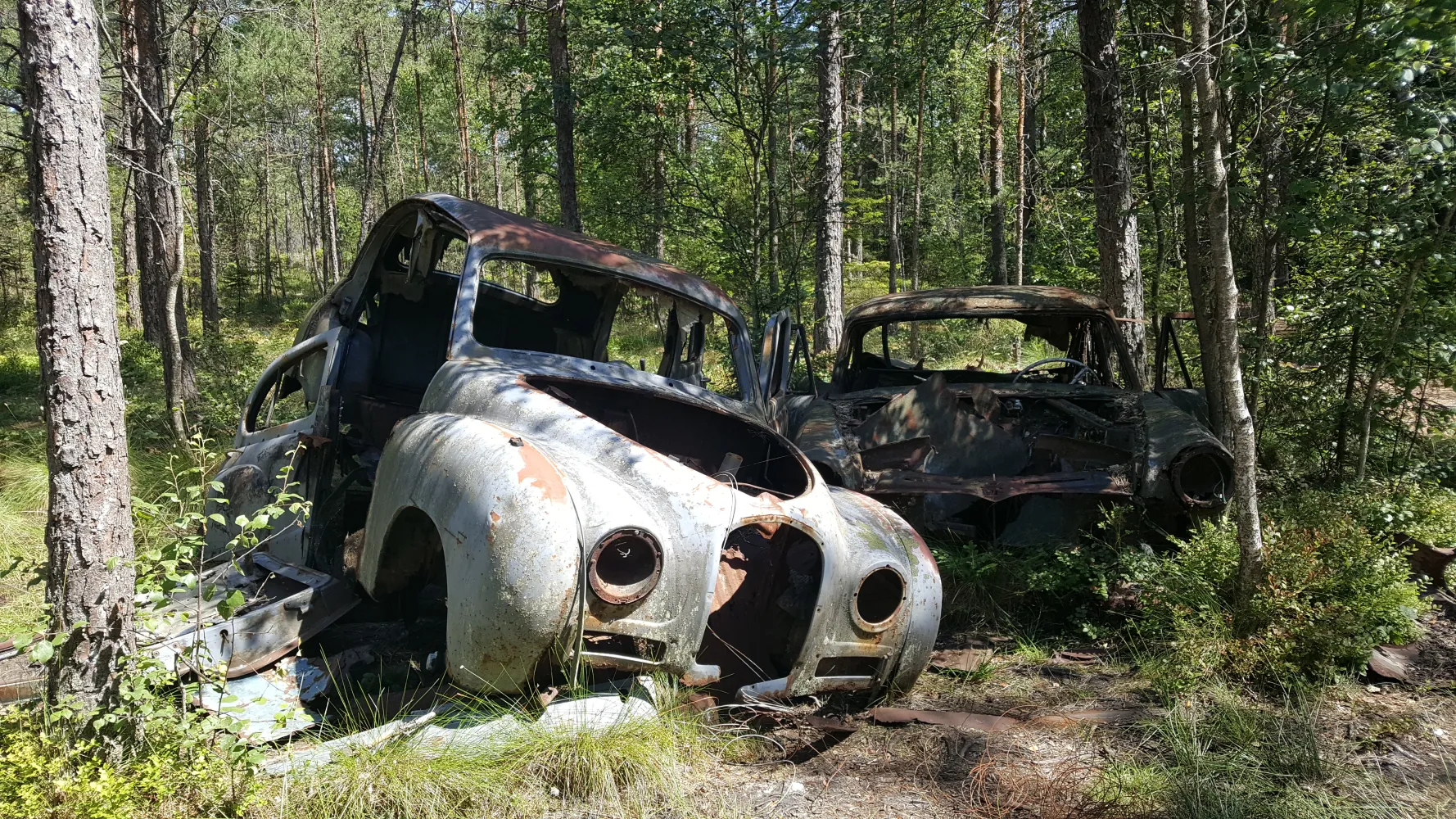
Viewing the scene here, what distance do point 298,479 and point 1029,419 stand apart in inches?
170

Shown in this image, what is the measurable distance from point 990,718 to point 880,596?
0.73m

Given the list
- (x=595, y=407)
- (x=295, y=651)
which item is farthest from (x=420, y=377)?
(x=295, y=651)

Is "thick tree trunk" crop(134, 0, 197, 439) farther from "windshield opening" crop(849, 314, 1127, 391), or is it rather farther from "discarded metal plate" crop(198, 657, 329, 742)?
"windshield opening" crop(849, 314, 1127, 391)

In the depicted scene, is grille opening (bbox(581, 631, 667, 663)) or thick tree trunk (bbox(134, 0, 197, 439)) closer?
grille opening (bbox(581, 631, 667, 663))

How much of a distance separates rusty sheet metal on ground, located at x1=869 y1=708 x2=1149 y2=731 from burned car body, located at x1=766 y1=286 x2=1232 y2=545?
4.25 ft

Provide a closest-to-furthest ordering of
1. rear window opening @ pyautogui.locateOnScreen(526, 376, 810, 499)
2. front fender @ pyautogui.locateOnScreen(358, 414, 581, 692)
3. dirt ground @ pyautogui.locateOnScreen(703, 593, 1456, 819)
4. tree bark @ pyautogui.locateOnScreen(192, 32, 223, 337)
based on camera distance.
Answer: front fender @ pyautogui.locateOnScreen(358, 414, 581, 692) < dirt ground @ pyautogui.locateOnScreen(703, 593, 1456, 819) < rear window opening @ pyautogui.locateOnScreen(526, 376, 810, 499) < tree bark @ pyautogui.locateOnScreen(192, 32, 223, 337)

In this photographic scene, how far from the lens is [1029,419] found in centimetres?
588

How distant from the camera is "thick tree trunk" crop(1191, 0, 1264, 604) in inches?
163

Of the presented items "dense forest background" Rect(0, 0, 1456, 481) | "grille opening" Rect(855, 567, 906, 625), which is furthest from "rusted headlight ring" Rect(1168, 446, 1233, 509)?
"grille opening" Rect(855, 567, 906, 625)

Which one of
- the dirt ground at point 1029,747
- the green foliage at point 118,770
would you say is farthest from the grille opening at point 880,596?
the green foliage at point 118,770

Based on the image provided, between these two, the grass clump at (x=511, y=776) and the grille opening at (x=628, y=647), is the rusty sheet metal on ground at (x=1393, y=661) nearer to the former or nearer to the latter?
the grass clump at (x=511, y=776)

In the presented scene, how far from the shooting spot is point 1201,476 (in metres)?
4.90

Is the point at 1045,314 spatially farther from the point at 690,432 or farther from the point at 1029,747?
the point at 1029,747

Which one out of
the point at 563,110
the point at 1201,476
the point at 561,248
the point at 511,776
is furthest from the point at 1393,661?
the point at 563,110
